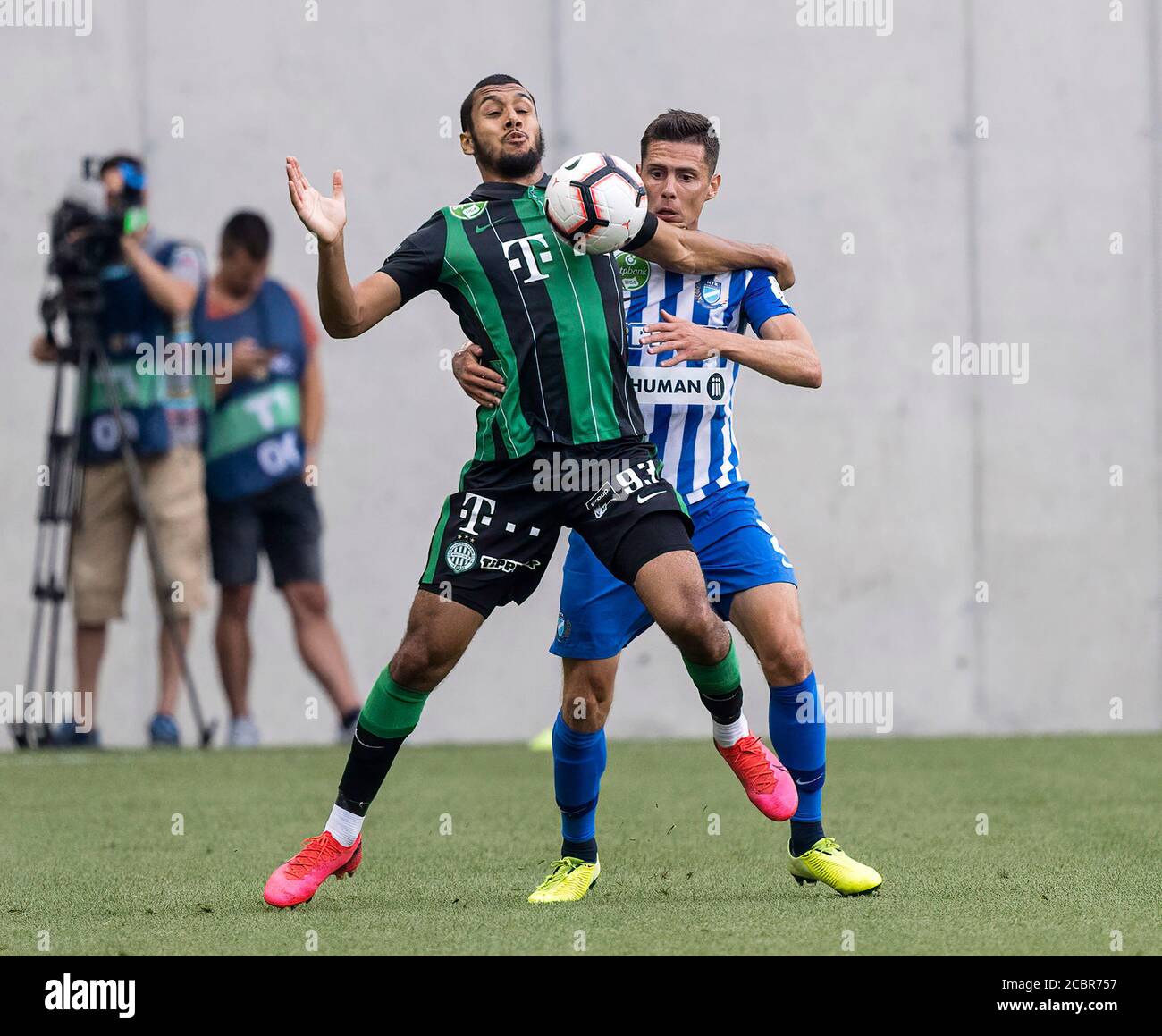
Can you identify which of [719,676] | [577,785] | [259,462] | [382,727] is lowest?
[577,785]

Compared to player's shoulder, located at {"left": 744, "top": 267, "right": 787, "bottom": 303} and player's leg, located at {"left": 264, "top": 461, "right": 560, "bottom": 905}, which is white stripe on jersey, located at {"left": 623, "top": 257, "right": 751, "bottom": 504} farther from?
player's leg, located at {"left": 264, "top": 461, "right": 560, "bottom": 905}

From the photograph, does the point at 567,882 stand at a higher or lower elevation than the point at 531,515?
lower

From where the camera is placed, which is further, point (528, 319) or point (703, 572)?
point (703, 572)

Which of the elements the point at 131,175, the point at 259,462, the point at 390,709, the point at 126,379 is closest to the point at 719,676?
the point at 390,709

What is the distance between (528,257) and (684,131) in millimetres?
760

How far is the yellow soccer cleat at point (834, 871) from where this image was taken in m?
4.50

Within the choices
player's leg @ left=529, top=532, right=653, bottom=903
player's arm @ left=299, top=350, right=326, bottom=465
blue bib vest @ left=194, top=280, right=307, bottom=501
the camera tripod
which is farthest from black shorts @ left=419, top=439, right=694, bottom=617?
player's arm @ left=299, top=350, right=326, bottom=465

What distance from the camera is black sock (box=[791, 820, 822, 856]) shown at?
183 inches

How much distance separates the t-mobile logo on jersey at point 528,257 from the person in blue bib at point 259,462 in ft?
20.1

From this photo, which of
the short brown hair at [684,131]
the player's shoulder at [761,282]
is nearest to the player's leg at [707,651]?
the player's shoulder at [761,282]

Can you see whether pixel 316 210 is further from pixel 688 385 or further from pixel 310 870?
pixel 310 870

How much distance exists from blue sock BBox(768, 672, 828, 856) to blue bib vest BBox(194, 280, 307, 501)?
20.2 ft

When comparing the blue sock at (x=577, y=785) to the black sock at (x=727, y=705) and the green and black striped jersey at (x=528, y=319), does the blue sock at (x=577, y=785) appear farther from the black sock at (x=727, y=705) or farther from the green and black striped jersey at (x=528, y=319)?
the green and black striped jersey at (x=528, y=319)

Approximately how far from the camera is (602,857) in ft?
17.9
